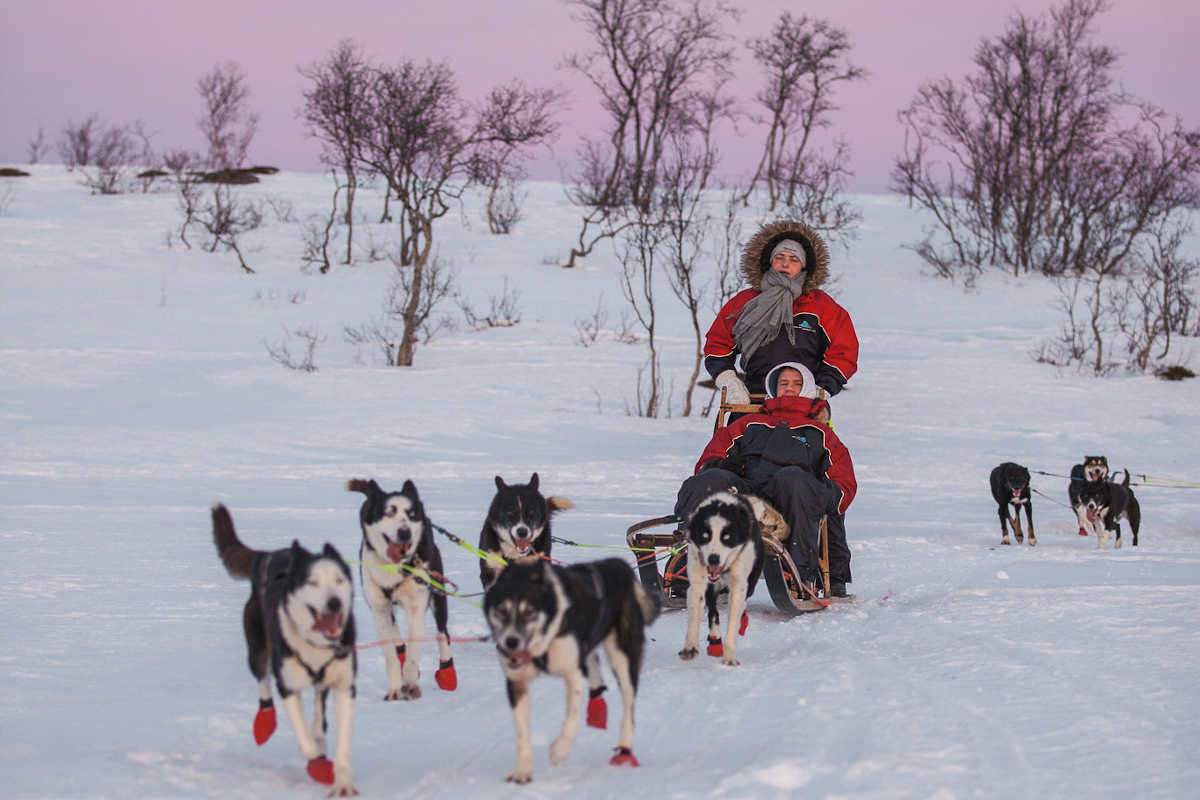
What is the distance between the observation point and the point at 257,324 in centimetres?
2189

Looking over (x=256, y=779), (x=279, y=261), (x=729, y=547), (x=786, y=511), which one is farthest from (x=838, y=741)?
(x=279, y=261)

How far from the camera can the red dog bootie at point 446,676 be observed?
405cm

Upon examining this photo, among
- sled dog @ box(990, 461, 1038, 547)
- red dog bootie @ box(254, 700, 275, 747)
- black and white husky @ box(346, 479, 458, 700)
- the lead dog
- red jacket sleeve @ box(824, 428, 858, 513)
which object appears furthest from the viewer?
sled dog @ box(990, 461, 1038, 547)

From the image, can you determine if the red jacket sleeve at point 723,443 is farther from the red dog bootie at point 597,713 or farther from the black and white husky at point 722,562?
the red dog bootie at point 597,713

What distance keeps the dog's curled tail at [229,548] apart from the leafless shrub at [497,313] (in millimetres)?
19054

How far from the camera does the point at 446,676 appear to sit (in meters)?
4.05

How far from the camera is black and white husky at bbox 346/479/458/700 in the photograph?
3.79 meters

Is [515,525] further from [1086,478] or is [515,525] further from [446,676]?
[1086,478]

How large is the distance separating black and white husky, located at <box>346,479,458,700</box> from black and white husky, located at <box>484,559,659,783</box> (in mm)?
825

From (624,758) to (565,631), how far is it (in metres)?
0.47

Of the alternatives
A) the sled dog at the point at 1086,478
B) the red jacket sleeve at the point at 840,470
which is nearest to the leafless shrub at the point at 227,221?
the sled dog at the point at 1086,478

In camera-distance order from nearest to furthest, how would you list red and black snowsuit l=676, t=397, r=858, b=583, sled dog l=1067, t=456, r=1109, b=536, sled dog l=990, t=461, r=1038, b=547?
1. red and black snowsuit l=676, t=397, r=858, b=583
2. sled dog l=990, t=461, r=1038, b=547
3. sled dog l=1067, t=456, r=1109, b=536

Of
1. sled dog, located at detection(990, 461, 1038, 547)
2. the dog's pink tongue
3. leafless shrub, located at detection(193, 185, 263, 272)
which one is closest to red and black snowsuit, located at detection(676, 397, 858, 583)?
the dog's pink tongue

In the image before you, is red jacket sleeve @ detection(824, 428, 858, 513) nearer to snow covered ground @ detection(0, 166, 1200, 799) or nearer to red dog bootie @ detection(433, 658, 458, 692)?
snow covered ground @ detection(0, 166, 1200, 799)
